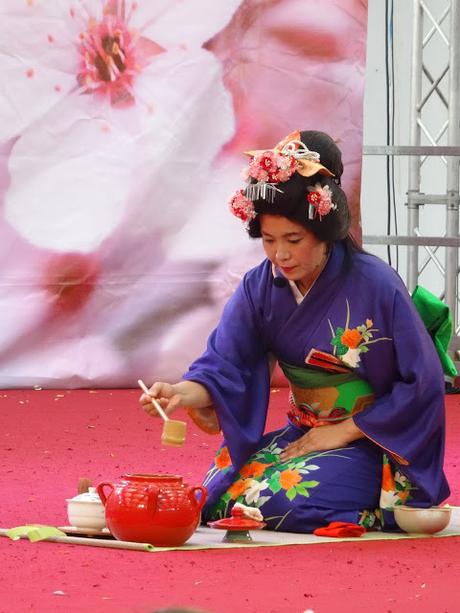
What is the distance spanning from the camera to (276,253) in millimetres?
3172

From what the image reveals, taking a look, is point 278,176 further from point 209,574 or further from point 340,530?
point 209,574

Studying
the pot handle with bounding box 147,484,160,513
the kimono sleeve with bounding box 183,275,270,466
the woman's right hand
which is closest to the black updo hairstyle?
the kimono sleeve with bounding box 183,275,270,466

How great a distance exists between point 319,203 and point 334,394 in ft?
1.52

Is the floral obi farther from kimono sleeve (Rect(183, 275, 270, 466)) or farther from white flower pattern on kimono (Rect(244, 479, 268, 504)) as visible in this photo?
white flower pattern on kimono (Rect(244, 479, 268, 504))

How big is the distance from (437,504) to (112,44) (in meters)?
3.41

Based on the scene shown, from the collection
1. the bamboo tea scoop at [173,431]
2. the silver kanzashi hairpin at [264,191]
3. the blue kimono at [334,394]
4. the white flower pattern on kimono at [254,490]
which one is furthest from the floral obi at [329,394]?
the bamboo tea scoop at [173,431]

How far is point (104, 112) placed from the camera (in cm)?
614

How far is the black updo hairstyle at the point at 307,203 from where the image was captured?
314cm

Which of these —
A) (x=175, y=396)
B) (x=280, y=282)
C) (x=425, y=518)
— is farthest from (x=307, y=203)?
(x=425, y=518)

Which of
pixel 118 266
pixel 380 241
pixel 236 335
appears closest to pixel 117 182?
pixel 118 266

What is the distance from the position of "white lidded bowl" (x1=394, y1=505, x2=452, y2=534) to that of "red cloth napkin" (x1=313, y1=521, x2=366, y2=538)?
98 mm

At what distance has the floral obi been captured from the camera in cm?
331

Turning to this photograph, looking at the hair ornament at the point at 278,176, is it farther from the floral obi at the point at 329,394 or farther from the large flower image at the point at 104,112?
the large flower image at the point at 104,112

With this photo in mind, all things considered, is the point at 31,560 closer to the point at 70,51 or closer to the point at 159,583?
the point at 159,583
